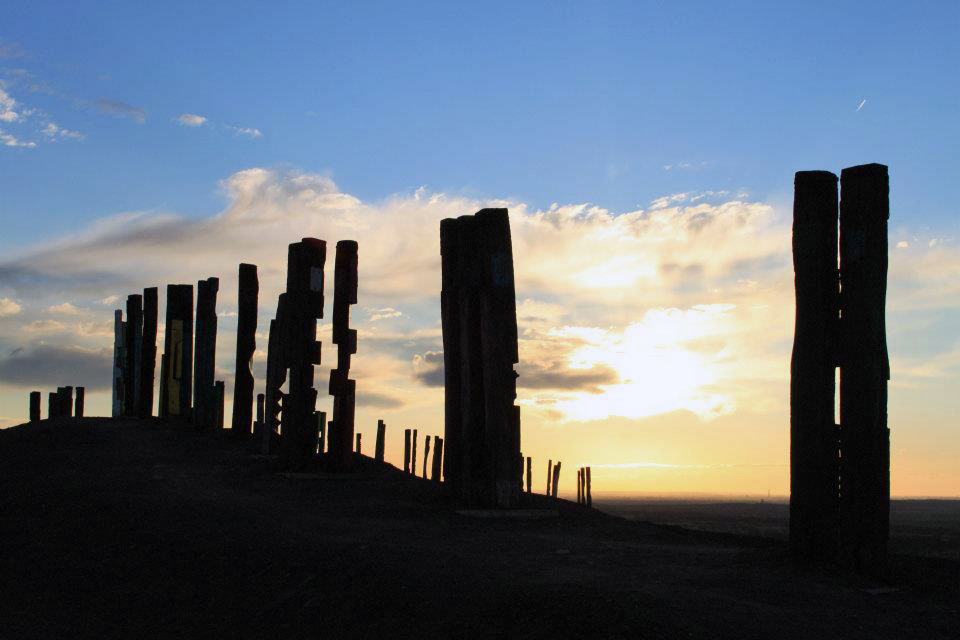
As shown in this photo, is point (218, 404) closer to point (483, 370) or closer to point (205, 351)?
point (205, 351)

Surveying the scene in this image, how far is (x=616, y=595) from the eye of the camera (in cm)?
811

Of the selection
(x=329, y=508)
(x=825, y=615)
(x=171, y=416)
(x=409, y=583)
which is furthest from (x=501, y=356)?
(x=171, y=416)

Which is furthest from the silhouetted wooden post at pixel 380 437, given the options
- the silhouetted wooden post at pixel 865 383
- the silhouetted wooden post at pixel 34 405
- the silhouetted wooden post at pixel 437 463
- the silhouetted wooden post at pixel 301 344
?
the silhouetted wooden post at pixel 865 383

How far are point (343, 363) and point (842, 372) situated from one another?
9.61 metres

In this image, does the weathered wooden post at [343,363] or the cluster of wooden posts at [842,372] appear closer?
the cluster of wooden posts at [842,372]

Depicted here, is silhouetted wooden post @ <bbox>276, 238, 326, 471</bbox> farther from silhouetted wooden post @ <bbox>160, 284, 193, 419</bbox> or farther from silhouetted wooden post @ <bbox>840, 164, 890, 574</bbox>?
silhouetted wooden post @ <bbox>840, 164, 890, 574</bbox>

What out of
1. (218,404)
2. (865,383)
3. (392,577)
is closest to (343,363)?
(218,404)

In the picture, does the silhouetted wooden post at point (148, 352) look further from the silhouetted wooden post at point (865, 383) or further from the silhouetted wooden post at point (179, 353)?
the silhouetted wooden post at point (865, 383)

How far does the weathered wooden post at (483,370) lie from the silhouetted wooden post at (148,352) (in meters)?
13.9

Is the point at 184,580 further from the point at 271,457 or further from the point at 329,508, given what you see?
the point at 271,457

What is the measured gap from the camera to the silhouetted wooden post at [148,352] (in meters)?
26.7

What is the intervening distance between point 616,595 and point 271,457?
11.7 meters

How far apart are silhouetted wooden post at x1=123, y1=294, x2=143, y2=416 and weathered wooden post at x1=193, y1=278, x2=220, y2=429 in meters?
4.37

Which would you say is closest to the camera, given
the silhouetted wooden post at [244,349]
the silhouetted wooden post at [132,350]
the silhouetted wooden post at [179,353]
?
the silhouetted wooden post at [244,349]
